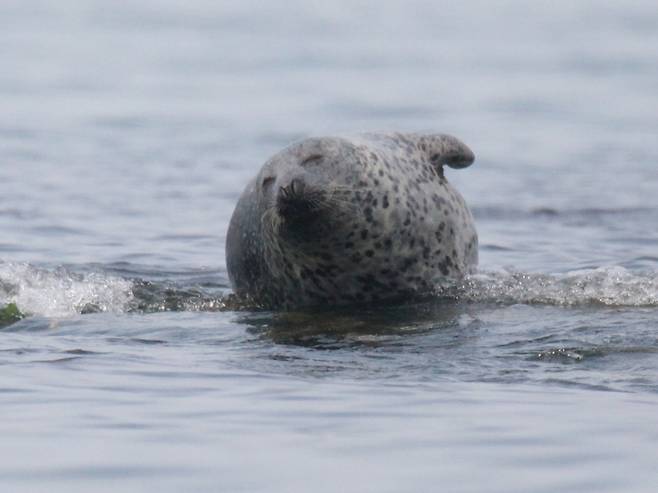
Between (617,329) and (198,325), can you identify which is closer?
(617,329)

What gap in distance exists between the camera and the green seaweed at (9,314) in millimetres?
9508

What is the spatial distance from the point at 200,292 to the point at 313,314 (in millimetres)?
1095

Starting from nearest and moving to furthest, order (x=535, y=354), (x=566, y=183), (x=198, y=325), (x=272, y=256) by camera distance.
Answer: (x=535, y=354) → (x=198, y=325) → (x=272, y=256) → (x=566, y=183)

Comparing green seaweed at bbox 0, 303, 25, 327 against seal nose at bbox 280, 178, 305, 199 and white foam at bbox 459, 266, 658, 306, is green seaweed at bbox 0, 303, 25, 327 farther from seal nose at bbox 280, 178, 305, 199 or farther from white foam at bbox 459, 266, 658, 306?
white foam at bbox 459, 266, 658, 306

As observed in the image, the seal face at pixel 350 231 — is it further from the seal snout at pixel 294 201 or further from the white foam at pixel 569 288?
the white foam at pixel 569 288

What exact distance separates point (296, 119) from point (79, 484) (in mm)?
16115

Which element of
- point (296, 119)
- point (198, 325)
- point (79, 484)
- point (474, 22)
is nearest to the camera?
point (79, 484)

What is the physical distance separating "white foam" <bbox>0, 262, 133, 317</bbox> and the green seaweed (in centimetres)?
7

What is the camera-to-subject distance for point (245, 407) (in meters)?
7.37

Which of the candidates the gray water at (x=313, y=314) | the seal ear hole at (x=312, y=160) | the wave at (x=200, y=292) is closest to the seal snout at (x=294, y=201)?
the seal ear hole at (x=312, y=160)

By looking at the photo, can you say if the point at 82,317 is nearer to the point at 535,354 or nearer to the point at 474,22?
the point at 535,354

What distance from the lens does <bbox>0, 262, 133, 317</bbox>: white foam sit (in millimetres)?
9938

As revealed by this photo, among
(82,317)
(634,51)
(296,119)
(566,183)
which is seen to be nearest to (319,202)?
(82,317)

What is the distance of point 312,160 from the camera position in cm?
998
